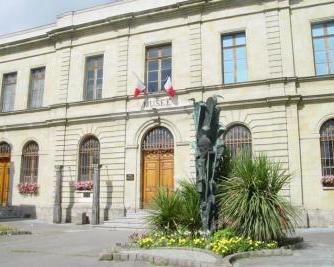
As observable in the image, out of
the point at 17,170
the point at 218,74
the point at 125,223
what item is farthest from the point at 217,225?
the point at 17,170

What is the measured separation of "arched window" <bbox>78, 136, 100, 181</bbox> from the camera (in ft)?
65.5

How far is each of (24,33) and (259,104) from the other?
14792mm

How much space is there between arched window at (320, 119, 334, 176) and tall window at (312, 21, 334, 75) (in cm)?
228

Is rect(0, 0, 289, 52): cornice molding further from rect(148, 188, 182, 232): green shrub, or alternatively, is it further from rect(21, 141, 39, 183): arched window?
rect(148, 188, 182, 232): green shrub

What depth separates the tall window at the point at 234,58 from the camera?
1794 cm

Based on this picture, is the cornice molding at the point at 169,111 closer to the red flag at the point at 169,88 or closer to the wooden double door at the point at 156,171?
the red flag at the point at 169,88

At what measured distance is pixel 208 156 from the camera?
998 centimetres

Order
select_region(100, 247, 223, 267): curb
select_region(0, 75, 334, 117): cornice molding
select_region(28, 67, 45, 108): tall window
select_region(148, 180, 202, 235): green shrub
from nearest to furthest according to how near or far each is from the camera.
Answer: select_region(100, 247, 223, 267): curb, select_region(148, 180, 202, 235): green shrub, select_region(0, 75, 334, 117): cornice molding, select_region(28, 67, 45, 108): tall window

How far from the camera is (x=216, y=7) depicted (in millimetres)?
18562

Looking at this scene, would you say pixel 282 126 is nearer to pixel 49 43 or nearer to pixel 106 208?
pixel 106 208

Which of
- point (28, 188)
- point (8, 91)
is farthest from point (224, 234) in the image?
point (8, 91)

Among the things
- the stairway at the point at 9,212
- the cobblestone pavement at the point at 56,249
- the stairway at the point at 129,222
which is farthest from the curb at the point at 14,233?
the stairway at the point at 9,212

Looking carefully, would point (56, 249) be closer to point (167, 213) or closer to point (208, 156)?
point (167, 213)

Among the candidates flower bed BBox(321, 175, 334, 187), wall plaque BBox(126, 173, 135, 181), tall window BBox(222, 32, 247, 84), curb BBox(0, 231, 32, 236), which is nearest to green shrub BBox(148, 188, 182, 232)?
curb BBox(0, 231, 32, 236)
